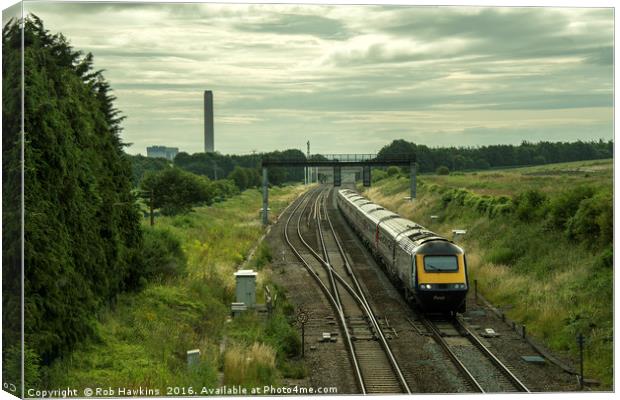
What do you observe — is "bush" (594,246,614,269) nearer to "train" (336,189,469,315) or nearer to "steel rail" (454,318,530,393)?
"train" (336,189,469,315)

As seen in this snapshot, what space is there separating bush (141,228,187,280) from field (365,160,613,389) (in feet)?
37.9

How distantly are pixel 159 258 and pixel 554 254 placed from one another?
15.0 m

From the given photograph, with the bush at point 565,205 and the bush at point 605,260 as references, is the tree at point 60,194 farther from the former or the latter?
the bush at point 565,205

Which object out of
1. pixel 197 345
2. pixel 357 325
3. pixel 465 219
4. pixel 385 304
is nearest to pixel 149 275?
pixel 197 345

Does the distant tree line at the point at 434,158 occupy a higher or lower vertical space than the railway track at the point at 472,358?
higher

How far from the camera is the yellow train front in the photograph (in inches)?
909

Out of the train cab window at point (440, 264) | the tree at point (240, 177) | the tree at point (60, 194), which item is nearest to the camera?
the tree at point (60, 194)

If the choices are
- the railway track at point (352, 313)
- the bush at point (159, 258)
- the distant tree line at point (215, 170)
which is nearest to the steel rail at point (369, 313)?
the railway track at point (352, 313)

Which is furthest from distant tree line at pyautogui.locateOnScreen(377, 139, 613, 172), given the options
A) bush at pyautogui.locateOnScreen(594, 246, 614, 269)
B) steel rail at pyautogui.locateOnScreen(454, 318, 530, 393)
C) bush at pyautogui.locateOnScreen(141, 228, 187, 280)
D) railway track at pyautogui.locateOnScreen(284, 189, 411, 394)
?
bush at pyautogui.locateOnScreen(141, 228, 187, 280)

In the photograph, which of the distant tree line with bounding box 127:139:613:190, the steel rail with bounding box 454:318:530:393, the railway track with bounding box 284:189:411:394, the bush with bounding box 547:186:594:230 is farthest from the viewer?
the bush with bounding box 547:186:594:230

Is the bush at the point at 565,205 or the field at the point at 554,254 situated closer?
the field at the point at 554,254

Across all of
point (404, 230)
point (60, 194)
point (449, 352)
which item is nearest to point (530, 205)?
point (404, 230)

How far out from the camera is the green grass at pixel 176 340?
50.9ft

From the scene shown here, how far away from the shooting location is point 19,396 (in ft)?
46.8
